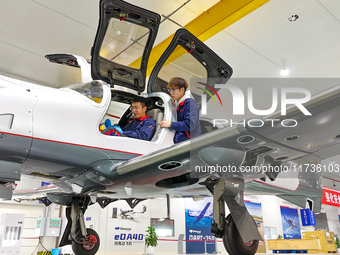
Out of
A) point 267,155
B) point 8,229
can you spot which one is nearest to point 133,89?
point 267,155

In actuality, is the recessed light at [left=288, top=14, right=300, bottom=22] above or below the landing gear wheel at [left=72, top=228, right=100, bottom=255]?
above

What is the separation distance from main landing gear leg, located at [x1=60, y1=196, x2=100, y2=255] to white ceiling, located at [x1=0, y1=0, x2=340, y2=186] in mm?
3268

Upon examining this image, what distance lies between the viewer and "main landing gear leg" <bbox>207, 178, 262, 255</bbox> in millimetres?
2600

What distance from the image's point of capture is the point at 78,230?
384cm

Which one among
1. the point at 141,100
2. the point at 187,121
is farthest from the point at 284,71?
the point at 187,121

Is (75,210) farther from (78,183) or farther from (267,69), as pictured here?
(267,69)

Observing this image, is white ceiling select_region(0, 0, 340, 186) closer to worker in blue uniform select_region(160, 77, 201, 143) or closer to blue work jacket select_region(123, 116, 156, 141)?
worker in blue uniform select_region(160, 77, 201, 143)

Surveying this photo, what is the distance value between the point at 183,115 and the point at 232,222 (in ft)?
4.09

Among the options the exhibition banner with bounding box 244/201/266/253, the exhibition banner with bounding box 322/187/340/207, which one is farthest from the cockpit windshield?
the exhibition banner with bounding box 244/201/266/253

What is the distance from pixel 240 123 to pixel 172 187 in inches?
65.8

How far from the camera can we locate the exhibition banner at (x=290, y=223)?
14.1 m

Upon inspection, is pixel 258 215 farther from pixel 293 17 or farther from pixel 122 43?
pixel 122 43

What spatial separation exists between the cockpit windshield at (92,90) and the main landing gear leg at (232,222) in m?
1.43
